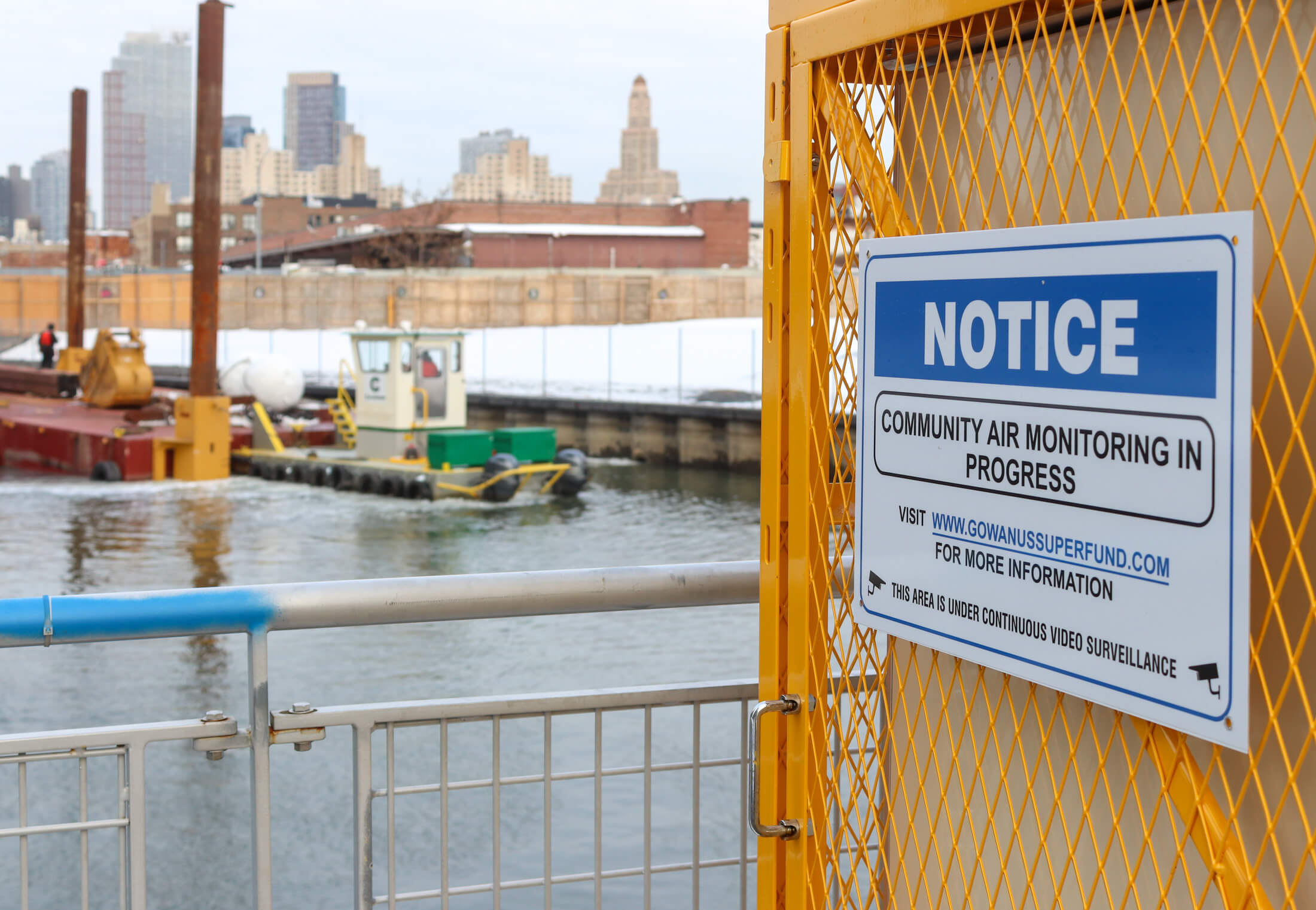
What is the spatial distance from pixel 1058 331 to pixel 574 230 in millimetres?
87577

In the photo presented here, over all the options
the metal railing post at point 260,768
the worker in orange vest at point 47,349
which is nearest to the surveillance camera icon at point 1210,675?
the metal railing post at point 260,768

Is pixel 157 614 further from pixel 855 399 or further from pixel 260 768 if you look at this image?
pixel 855 399

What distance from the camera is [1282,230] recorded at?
6.11 feet

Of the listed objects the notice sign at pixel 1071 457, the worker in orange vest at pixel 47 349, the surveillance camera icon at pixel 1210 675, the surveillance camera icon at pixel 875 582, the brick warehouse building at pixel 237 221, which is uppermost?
the brick warehouse building at pixel 237 221

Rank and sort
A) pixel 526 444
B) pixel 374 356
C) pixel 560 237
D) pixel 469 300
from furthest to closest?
pixel 560 237
pixel 469 300
pixel 374 356
pixel 526 444

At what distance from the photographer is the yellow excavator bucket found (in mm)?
34094

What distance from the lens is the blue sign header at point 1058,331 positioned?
1975 mm

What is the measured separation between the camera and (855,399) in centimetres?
278

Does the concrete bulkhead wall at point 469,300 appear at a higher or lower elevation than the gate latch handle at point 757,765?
higher

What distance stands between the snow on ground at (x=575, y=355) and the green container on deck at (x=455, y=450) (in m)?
11.8

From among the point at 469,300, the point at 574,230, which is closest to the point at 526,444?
the point at 469,300

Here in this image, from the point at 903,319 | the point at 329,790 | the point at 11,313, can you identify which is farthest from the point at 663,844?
the point at 11,313

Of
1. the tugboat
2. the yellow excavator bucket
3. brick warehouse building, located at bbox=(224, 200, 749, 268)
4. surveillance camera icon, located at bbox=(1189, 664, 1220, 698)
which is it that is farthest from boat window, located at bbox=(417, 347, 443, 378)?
Answer: brick warehouse building, located at bbox=(224, 200, 749, 268)

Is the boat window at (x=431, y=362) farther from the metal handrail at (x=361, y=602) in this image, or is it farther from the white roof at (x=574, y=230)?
the white roof at (x=574, y=230)
